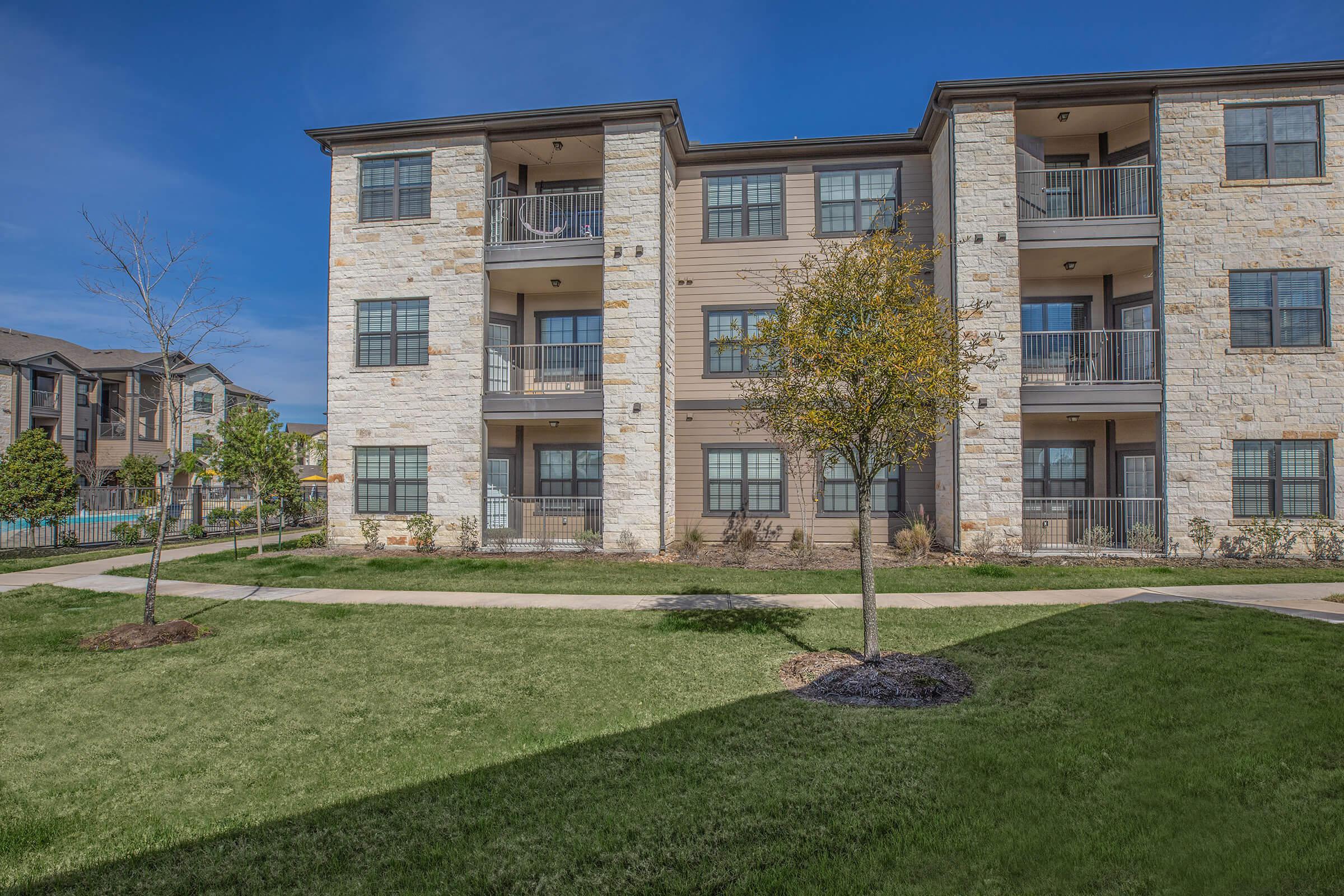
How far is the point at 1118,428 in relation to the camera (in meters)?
16.3

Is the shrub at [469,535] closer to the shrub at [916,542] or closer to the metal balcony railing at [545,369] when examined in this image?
the metal balcony railing at [545,369]

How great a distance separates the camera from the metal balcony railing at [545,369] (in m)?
17.2

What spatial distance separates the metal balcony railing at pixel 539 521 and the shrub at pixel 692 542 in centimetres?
218

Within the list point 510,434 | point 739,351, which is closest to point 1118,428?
point 739,351

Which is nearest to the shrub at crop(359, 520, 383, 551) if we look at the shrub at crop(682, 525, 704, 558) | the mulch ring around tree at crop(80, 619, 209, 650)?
the shrub at crop(682, 525, 704, 558)

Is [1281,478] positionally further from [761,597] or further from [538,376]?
[538,376]

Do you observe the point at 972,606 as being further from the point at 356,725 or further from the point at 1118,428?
the point at 1118,428

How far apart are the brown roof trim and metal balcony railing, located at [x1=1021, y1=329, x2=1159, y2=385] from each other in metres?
5.38

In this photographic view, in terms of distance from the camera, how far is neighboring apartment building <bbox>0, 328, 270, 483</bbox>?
33656 mm

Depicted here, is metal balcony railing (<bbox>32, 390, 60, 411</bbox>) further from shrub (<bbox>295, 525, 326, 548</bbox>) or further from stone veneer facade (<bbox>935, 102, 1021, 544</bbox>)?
stone veneer facade (<bbox>935, 102, 1021, 544</bbox>)

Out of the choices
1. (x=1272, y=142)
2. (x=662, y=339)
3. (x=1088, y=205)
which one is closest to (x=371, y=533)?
(x=662, y=339)

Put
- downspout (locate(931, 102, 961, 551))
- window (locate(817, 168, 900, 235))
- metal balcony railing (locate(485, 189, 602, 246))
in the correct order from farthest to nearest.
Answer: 1. window (locate(817, 168, 900, 235))
2. metal balcony railing (locate(485, 189, 602, 246))
3. downspout (locate(931, 102, 961, 551))

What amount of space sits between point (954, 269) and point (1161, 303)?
14.7ft

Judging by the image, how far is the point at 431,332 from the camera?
16.5 meters
